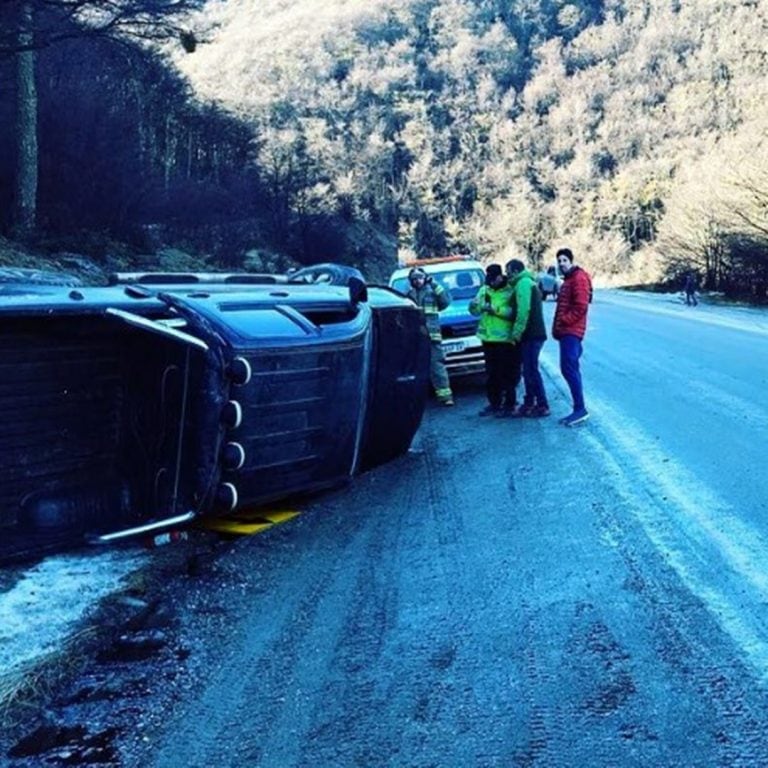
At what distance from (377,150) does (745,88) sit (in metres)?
38.6

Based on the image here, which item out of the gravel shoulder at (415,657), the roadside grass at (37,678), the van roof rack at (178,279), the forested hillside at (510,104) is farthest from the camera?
the forested hillside at (510,104)

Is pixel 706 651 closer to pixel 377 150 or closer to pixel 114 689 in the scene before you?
pixel 114 689

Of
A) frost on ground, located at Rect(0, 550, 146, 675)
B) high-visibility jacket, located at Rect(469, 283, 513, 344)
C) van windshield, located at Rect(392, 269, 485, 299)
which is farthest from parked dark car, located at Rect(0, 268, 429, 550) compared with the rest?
van windshield, located at Rect(392, 269, 485, 299)

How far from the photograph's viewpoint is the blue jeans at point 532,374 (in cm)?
925

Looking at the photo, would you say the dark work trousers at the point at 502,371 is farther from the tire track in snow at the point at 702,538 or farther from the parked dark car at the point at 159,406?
the parked dark car at the point at 159,406

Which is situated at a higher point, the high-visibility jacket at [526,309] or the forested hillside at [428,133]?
the forested hillside at [428,133]

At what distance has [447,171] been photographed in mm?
97812

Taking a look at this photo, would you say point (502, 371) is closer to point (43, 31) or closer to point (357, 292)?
point (357, 292)

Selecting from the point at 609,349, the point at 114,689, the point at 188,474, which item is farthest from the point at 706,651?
the point at 609,349

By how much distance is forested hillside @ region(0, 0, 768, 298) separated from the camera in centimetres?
2250

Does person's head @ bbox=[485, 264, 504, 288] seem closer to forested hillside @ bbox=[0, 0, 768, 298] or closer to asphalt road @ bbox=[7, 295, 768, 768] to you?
asphalt road @ bbox=[7, 295, 768, 768]

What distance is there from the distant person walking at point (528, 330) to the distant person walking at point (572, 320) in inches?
19.6

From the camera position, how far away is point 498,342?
9.58m

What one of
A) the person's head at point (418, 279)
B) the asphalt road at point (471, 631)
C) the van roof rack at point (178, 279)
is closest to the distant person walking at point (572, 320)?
the asphalt road at point (471, 631)
